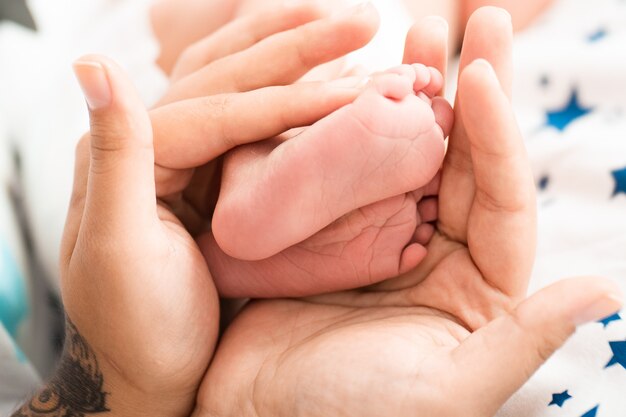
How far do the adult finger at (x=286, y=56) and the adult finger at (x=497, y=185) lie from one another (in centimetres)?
19

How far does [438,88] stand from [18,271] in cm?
67

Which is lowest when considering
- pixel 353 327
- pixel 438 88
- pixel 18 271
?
pixel 18 271

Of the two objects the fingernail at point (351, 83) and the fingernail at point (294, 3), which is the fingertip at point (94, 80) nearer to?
the fingernail at point (351, 83)

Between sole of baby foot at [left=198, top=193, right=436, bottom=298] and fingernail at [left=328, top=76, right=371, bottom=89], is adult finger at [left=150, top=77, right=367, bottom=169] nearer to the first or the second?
fingernail at [left=328, top=76, right=371, bottom=89]

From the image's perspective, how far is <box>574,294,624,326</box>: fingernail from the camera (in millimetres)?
486

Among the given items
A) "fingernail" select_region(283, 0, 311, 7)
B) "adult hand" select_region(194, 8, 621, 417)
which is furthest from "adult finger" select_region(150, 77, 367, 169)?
"fingernail" select_region(283, 0, 311, 7)

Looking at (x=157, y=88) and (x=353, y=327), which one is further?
(x=157, y=88)

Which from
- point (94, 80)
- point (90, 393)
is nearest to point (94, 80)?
point (94, 80)

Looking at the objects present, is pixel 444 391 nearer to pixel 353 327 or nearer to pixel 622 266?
pixel 353 327

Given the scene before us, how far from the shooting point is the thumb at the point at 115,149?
0.54 meters

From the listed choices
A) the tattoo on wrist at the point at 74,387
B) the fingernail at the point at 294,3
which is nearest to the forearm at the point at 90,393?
the tattoo on wrist at the point at 74,387

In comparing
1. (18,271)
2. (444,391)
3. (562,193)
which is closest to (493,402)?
(444,391)

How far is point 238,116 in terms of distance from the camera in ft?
2.22

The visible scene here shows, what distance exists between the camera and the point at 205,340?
702 millimetres
